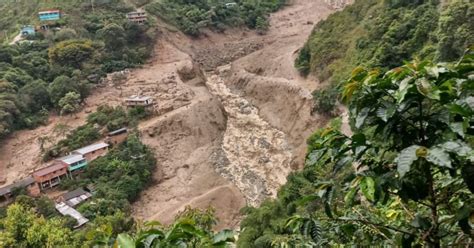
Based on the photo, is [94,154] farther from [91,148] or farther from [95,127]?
[95,127]

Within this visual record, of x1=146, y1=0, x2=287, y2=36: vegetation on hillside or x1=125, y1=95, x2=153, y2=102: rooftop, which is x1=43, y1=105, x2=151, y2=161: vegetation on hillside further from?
x1=146, y1=0, x2=287, y2=36: vegetation on hillside

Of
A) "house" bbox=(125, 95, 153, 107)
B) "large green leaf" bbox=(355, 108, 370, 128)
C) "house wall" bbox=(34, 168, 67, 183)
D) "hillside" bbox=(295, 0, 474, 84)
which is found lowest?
"house wall" bbox=(34, 168, 67, 183)

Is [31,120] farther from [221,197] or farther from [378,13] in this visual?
[378,13]

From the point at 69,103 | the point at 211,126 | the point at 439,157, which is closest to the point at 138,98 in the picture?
the point at 69,103

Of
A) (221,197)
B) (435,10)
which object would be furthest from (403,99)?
(435,10)

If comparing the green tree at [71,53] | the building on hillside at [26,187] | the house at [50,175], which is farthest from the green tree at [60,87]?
the building on hillside at [26,187]

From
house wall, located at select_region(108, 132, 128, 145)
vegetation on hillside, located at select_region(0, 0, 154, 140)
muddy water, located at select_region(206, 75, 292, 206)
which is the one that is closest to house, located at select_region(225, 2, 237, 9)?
vegetation on hillside, located at select_region(0, 0, 154, 140)
